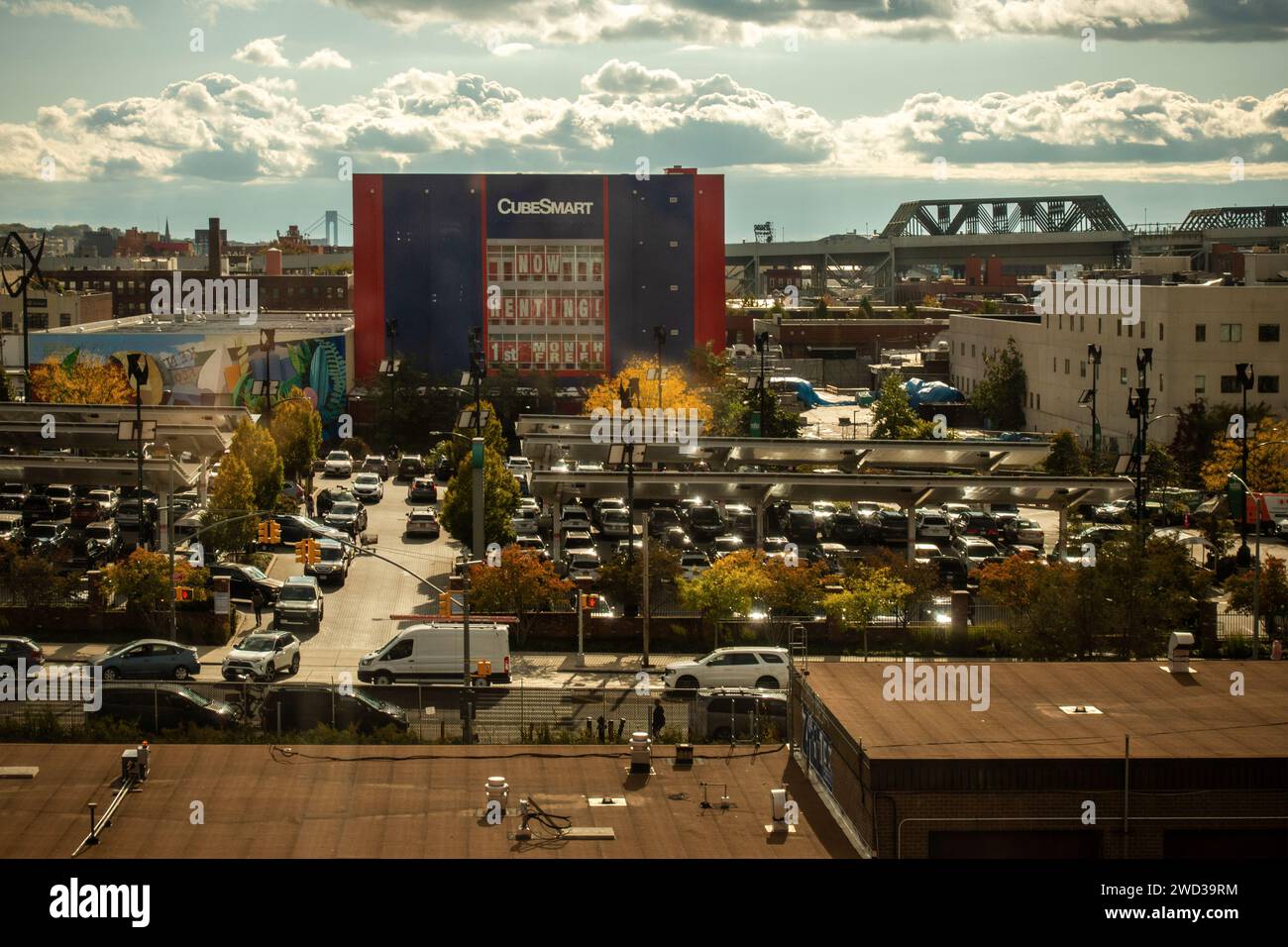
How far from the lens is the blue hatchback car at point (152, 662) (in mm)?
28984

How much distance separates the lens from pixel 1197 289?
198 feet

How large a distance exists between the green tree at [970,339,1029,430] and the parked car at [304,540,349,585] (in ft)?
148

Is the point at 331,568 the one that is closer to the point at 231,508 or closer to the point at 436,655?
the point at 231,508

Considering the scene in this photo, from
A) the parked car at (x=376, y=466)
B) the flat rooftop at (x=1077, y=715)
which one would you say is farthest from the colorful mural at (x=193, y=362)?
the flat rooftop at (x=1077, y=715)

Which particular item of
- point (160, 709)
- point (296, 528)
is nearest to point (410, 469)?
point (296, 528)

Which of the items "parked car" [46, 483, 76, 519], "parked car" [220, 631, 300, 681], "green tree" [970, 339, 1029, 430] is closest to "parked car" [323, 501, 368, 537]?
"parked car" [46, 483, 76, 519]

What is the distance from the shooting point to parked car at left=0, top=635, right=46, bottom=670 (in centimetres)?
2969

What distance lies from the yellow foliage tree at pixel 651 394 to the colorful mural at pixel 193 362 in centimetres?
1151

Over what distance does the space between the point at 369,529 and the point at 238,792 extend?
31574 mm

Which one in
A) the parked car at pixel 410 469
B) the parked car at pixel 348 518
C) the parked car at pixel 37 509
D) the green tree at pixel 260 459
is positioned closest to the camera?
the green tree at pixel 260 459

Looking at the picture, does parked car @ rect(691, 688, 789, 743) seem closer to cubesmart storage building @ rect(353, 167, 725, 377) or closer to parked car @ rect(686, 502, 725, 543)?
parked car @ rect(686, 502, 725, 543)

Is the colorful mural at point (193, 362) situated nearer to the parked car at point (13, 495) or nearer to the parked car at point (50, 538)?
the parked car at point (13, 495)

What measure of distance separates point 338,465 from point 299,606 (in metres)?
24.8
